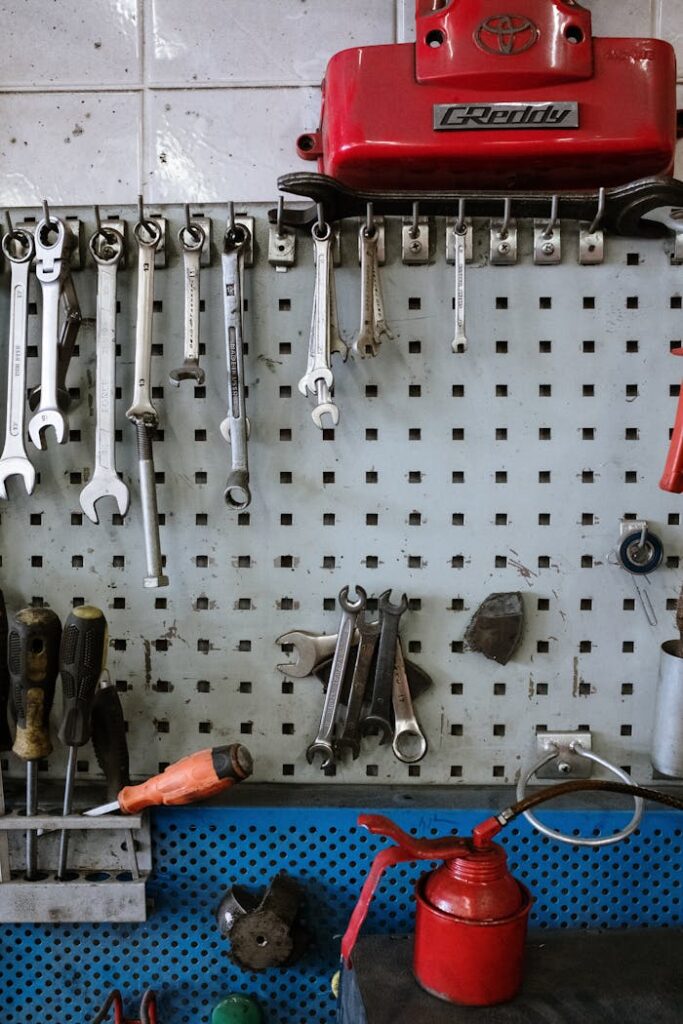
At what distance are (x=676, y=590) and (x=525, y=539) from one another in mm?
197

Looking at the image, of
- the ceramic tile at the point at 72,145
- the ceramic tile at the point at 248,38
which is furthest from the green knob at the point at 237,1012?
the ceramic tile at the point at 248,38

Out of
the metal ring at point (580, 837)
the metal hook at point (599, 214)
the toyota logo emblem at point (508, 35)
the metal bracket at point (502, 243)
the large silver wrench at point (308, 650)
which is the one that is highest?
the toyota logo emblem at point (508, 35)

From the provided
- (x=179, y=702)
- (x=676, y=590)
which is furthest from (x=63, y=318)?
(x=676, y=590)

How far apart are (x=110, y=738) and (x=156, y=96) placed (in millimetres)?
845

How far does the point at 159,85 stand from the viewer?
1026 millimetres

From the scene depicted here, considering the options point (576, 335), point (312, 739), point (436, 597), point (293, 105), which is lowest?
point (312, 739)

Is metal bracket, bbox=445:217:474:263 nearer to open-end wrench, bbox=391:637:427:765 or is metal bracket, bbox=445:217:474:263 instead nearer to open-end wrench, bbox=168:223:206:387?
open-end wrench, bbox=168:223:206:387

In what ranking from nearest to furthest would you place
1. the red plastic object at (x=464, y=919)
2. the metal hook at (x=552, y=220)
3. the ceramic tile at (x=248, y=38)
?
the red plastic object at (x=464, y=919) < the metal hook at (x=552, y=220) < the ceramic tile at (x=248, y=38)

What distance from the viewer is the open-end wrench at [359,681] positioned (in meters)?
0.92

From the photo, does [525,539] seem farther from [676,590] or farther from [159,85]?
[159,85]

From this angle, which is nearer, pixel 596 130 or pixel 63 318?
pixel 596 130

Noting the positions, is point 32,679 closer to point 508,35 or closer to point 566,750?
point 566,750

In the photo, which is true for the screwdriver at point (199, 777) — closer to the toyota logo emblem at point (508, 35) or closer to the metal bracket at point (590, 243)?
the metal bracket at point (590, 243)

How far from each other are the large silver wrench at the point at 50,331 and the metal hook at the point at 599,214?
24.4 inches
